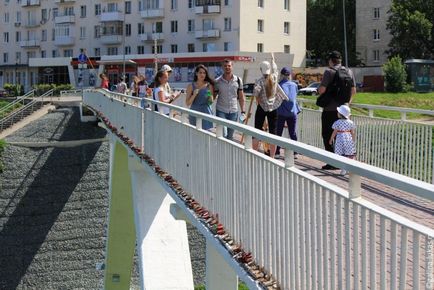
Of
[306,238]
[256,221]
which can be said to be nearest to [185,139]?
[256,221]

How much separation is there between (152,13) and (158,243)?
63820mm

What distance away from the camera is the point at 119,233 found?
21094 millimetres

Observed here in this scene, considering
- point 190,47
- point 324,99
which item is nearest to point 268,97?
point 324,99

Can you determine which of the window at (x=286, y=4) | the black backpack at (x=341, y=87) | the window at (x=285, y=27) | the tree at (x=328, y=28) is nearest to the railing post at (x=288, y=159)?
the black backpack at (x=341, y=87)

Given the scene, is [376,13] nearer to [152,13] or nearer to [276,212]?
[152,13]

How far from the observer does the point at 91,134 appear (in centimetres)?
4069

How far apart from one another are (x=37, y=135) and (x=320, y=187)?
38421 millimetres

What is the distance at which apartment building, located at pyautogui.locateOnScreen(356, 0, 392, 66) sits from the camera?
74062 mm

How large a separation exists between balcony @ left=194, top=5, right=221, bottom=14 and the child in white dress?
59827 millimetres

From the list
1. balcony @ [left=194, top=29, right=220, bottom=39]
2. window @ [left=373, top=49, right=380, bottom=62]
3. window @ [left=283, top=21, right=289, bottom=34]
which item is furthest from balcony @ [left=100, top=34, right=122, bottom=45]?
window @ [left=373, top=49, right=380, bottom=62]

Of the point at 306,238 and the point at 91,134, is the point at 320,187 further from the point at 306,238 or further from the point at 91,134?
the point at 91,134

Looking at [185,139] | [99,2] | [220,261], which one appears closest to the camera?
[220,261]

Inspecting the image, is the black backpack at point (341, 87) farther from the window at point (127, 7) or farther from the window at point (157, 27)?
the window at point (127, 7)

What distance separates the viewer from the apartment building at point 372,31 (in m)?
74.1
